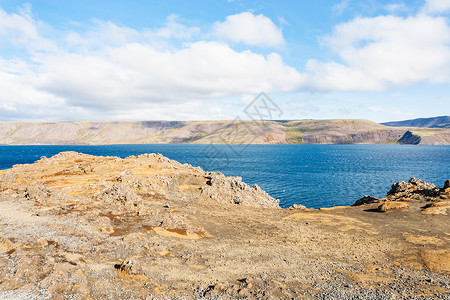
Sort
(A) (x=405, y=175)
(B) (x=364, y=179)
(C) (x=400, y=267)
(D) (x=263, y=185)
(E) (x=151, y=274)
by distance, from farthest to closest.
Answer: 1. (A) (x=405, y=175)
2. (B) (x=364, y=179)
3. (D) (x=263, y=185)
4. (C) (x=400, y=267)
5. (E) (x=151, y=274)

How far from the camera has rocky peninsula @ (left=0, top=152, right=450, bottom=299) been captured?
12.9 metres

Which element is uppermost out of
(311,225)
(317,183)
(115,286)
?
(115,286)

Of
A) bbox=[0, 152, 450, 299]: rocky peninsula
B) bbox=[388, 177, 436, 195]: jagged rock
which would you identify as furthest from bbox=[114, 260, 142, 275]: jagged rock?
bbox=[388, 177, 436, 195]: jagged rock

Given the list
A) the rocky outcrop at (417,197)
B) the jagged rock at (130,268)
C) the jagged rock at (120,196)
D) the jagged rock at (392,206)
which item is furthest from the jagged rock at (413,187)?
the jagged rock at (130,268)

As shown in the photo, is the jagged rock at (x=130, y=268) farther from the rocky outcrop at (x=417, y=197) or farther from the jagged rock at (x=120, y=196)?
the rocky outcrop at (x=417, y=197)

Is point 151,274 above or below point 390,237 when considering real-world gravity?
above

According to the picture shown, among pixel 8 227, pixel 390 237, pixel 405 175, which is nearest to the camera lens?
pixel 8 227

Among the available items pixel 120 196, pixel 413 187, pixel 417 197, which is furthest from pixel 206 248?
pixel 413 187

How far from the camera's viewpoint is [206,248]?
19000 millimetres

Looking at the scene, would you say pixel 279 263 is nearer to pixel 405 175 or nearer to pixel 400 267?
pixel 400 267

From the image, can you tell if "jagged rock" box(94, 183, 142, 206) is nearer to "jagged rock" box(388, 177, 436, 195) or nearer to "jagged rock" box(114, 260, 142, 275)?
"jagged rock" box(114, 260, 142, 275)

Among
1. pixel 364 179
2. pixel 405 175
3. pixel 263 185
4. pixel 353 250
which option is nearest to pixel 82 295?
pixel 353 250

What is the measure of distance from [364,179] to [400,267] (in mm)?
71344

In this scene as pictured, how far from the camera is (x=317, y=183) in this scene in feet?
244
